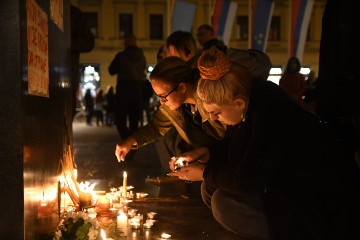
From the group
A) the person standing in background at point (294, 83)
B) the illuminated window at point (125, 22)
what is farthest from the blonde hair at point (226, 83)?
the illuminated window at point (125, 22)

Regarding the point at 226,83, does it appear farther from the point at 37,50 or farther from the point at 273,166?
the point at 37,50

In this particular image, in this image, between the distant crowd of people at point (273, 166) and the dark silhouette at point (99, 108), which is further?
the dark silhouette at point (99, 108)

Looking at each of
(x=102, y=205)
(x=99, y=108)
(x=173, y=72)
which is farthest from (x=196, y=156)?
(x=99, y=108)

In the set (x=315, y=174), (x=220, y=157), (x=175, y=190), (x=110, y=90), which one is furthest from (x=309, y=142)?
(x=110, y=90)

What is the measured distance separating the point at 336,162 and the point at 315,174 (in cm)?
14

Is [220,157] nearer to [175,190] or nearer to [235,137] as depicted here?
[235,137]

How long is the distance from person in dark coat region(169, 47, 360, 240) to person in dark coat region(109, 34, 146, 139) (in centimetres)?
636

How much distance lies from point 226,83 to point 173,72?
1.22 meters

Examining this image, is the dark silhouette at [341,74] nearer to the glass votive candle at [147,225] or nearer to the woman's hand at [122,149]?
the glass votive candle at [147,225]

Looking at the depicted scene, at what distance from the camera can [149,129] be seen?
5223 millimetres

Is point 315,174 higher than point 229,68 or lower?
lower

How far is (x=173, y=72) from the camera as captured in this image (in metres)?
4.33

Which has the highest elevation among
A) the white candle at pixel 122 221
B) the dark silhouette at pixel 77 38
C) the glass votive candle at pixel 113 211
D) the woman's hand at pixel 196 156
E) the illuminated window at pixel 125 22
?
the illuminated window at pixel 125 22

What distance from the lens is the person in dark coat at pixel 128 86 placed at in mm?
9625
